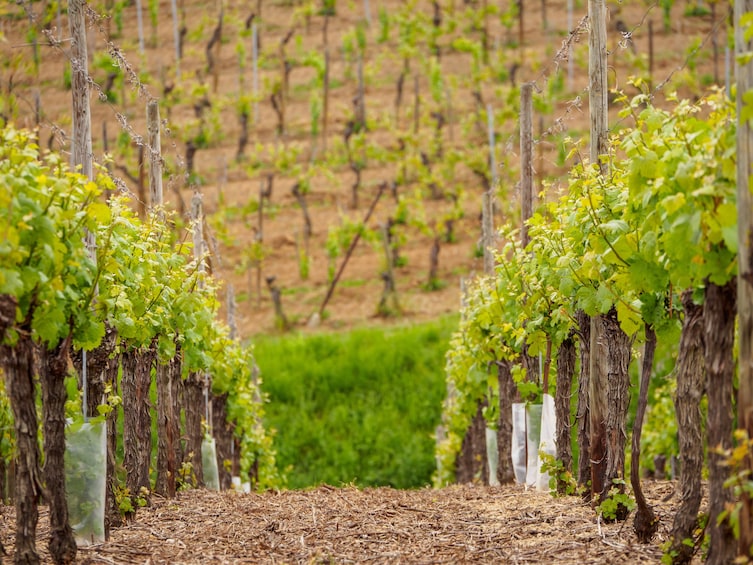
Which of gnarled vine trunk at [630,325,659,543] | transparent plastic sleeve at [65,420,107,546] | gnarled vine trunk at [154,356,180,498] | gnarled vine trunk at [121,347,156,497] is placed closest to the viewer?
gnarled vine trunk at [630,325,659,543]

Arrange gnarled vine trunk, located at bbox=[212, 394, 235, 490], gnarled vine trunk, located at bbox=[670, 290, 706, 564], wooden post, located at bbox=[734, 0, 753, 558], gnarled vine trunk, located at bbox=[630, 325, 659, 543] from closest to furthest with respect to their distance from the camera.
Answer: wooden post, located at bbox=[734, 0, 753, 558], gnarled vine trunk, located at bbox=[670, 290, 706, 564], gnarled vine trunk, located at bbox=[630, 325, 659, 543], gnarled vine trunk, located at bbox=[212, 394, 235, 490]

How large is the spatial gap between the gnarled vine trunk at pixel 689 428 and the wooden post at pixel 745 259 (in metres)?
0.85

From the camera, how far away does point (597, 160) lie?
8250 mm

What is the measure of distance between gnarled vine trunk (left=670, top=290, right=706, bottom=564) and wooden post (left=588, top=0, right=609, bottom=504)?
2.16 meters

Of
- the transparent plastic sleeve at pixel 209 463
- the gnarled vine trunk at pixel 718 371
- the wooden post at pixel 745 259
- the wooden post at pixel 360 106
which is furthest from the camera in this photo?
the wooden post at pixel 360 106

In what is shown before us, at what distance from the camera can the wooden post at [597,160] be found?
8250 millimetres

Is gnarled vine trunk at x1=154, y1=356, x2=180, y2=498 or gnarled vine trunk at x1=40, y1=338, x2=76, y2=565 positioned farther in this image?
gnarled vine trunk at x1=154, y1=356, x2=180, y2=498

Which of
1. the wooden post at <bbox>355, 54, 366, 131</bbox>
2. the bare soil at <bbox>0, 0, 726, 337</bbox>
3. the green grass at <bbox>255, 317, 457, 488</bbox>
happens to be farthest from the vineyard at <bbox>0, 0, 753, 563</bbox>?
the wooden post at <bbox>355, 54, 366, 131</bbox>

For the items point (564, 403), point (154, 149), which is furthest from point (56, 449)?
point (154, 149)

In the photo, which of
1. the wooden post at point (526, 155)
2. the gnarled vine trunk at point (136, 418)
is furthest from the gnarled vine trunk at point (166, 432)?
the wooden post at point (526, 155)

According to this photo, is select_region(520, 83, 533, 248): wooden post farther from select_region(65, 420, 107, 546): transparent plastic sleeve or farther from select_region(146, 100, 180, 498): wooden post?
select_region(65, 420, 107, 546): transparent plastic sleeve

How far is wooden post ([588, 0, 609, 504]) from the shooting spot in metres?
8.25

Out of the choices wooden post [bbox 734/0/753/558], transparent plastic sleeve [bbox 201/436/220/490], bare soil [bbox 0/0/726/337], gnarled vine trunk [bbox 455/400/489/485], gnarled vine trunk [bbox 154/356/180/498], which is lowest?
gnarled vine trunk [bbox 455/400/489/485]

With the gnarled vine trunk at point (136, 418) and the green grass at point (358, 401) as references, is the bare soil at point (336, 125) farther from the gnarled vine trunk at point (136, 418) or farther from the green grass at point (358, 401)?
the gnarled vine trunk at point (136, 418)
